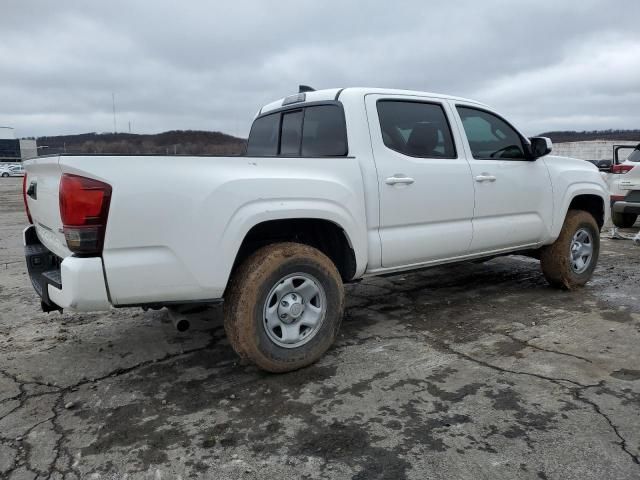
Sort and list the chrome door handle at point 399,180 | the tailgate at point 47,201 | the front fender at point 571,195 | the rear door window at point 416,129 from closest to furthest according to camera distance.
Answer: the tailgate at point 47,201
the chrome door handle at point 399,180
the rear door window at point 416,129
the front fender at point 571,195

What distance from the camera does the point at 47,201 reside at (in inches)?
121

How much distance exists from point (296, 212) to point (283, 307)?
0.62 m

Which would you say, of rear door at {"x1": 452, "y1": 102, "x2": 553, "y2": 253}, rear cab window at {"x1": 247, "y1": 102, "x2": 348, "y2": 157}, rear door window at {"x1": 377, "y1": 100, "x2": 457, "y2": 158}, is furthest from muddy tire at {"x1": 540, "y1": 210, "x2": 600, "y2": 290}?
rear cab window at {"x1": 247, "y1": 102, "x2": 348, "y2": 157}

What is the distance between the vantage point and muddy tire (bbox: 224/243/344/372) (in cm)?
308

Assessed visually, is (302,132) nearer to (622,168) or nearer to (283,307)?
(283,307)

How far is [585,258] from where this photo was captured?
18.1 feet

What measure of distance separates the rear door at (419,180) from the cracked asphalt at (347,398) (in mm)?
730

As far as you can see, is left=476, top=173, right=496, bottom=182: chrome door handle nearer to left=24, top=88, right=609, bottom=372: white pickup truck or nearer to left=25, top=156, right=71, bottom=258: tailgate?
left=24, top=88, right=609, bottom=372: white pickup truck

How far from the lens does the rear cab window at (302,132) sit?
3.79 meters

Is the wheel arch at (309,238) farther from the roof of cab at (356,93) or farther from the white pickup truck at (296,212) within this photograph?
the roof of cab at (356,93)

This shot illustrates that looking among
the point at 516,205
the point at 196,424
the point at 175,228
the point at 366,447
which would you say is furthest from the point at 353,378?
the point at 516,205

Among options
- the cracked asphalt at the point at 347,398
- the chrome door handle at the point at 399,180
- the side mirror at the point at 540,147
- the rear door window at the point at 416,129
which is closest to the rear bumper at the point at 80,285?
the cracked asphalt at the point at 347,398

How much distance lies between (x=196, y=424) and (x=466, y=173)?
2883 millimetres

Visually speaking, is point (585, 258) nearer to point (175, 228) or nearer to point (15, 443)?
point (175, 228)
